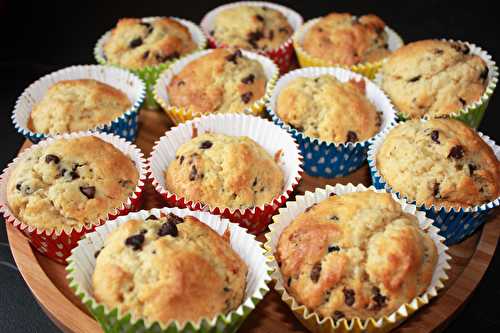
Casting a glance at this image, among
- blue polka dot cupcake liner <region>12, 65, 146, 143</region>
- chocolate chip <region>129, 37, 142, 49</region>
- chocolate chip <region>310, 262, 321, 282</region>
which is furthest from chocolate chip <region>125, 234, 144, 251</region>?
chocolate chip <region>129, 37, 142, 49</region>

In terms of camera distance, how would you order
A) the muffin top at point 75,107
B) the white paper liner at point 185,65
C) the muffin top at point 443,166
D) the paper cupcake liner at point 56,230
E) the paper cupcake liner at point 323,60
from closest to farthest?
the paper cupcake liner at point 56,230 < the muffin top at point 443,166 < the muffin top at point 75,107 < the white paper liner at point 185,65 < the paper cupcake liner at point 323,60

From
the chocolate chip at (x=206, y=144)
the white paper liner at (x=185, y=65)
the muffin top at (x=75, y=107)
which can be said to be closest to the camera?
the chocolate chip at (x=206, y=144)

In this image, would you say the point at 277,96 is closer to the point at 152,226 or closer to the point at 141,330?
the point at 152,226

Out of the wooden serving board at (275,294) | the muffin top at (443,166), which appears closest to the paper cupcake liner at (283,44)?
the muffin top at (443,166)

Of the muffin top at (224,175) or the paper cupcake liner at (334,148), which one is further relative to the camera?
the paper cupcake liner at (334,148)

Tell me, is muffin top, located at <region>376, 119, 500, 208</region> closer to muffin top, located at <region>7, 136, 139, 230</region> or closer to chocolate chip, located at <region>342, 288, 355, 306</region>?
chocolate chip, located at <region>342, 288, 355, 306</region>

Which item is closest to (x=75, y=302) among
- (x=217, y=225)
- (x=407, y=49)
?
(x=217, y=225)

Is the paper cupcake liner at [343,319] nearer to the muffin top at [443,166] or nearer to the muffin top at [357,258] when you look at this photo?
the muffin top at [357,258]
